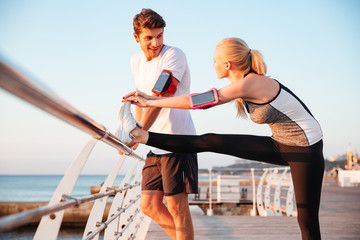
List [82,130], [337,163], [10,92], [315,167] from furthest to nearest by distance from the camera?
[337,163] → [315,167] → [82,130] → [10,92]

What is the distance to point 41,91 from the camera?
0.72m

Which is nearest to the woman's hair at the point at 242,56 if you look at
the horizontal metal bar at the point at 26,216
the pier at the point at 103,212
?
the pier at the point at 103,212

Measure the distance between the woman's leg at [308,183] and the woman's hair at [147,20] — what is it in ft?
3.62

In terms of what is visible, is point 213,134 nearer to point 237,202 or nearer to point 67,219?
point 237,202

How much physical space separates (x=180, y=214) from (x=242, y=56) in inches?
39.9

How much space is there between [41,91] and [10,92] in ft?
0.35

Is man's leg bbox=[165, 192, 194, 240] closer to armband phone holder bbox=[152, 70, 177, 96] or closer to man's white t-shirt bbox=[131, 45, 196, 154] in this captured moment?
man's white t-shirt bbox=[131, 45, 196, 154]

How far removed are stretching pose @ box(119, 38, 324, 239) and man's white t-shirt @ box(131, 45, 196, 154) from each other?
0.33 m

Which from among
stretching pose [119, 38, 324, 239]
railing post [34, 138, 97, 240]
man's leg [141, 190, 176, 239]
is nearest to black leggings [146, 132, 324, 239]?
stretching pose [119, 38, 324, 239]

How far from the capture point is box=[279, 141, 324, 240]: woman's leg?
1.87 m

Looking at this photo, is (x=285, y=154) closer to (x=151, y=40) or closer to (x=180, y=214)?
(x=180, y=214)

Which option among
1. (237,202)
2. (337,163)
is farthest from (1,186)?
(337,163)

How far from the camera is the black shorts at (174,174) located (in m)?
2.22

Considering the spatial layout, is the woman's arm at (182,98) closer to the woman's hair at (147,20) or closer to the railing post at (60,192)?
the woman's hair at (147,20)
